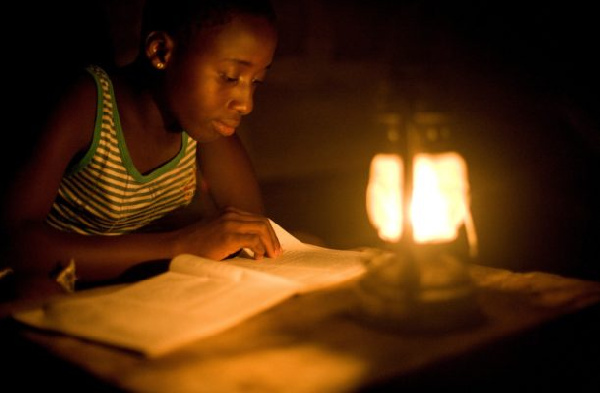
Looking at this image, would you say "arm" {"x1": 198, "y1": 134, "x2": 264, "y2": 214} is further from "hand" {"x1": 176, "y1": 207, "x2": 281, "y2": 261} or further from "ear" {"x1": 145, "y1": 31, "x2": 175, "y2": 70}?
"hand" {"x1": 176, "y1": 207, "x2": 281, "y2": 261}

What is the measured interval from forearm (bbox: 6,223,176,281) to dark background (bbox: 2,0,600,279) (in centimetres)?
77

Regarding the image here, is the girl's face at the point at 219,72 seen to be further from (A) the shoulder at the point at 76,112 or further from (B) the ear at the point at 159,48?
(A) the shoulder at the point at 76,112

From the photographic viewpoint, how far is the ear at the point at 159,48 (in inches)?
55.0

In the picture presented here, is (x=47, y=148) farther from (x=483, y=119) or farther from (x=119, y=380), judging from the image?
(x=483, y=119)

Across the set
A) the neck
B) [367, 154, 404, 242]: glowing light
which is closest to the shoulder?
the neck

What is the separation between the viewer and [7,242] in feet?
3.85

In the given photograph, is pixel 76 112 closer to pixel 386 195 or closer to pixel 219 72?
pixel 219 72

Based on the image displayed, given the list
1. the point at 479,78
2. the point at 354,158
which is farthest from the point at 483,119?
the point at 354,158

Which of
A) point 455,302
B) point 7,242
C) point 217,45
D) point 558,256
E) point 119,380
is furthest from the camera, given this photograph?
point 558,256

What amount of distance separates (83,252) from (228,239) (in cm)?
28

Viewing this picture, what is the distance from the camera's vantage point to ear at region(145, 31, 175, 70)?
1.40 m

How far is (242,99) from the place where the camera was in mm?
1327

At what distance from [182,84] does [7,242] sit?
1.65 ft

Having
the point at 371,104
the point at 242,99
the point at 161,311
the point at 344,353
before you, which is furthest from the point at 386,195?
the point at 371,104
